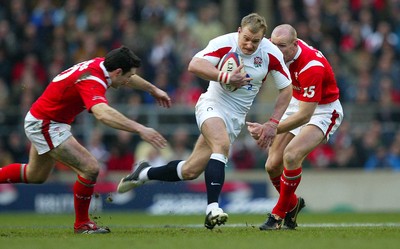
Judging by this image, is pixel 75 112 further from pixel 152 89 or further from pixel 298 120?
pixel 298 120

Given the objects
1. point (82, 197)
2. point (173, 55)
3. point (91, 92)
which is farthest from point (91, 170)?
point (173, 55)

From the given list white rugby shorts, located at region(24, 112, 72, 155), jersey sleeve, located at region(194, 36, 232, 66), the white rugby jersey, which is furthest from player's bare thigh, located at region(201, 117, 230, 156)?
white rugby shorts, located at region(24, 112, 72, 155)

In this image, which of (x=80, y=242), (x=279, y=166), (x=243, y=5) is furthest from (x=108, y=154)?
(x=80, y=242)

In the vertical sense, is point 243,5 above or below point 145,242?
above

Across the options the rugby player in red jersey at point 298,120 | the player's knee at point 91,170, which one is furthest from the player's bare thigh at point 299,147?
the player's knee at point 91,170

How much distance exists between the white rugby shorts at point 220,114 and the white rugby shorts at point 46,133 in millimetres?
1630

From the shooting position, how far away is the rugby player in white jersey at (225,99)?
1110cm

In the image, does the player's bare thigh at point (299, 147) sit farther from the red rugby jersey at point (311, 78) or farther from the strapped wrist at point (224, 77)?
the strapped wrist at point (224, 77)

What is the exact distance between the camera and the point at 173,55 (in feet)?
70.3

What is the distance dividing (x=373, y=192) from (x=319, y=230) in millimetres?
8853

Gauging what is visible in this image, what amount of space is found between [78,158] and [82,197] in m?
0.48

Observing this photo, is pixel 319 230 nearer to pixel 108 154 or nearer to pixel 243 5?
pixel 108 154

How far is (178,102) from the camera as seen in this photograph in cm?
2088

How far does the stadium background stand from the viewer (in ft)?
65.8
